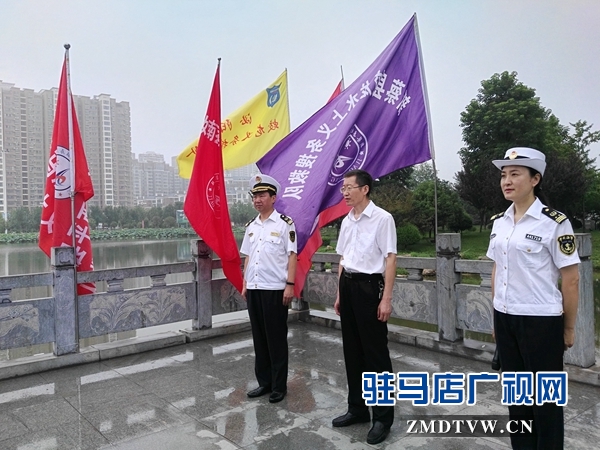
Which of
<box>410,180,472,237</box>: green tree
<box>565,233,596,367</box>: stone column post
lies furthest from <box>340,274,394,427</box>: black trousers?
<box>410,180,472,237</box>: green tree

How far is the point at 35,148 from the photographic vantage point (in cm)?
746

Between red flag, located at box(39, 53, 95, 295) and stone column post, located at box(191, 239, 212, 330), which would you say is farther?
stone column post, located at box(191, 239, 212, 330)

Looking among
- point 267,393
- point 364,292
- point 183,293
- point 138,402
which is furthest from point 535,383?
point 183,293

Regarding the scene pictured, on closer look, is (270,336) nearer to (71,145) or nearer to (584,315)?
(584,315)

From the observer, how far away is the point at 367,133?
180 inches

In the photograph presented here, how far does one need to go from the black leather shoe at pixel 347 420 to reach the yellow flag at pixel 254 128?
13.9ft

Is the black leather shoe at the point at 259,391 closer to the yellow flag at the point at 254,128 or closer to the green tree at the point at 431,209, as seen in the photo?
the yellow flag at the point at 254,128

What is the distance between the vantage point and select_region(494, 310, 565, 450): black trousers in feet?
7.20

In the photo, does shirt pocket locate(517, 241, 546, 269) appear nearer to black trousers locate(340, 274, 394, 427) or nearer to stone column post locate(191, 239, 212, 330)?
black trousers locate(340, 274, 394, 427)

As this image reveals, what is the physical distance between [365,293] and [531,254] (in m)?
1.01

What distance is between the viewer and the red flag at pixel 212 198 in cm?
484

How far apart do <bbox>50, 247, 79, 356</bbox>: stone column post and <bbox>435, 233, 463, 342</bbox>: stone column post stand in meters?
3.66

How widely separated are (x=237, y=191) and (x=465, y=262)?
3.44m

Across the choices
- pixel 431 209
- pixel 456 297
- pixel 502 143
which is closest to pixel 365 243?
pixel 456 297
